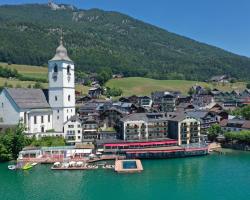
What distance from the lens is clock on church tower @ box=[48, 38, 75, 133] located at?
201 feet

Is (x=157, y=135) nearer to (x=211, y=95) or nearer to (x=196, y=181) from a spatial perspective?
(x=196, y=181)

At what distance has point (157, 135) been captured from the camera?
204 ft

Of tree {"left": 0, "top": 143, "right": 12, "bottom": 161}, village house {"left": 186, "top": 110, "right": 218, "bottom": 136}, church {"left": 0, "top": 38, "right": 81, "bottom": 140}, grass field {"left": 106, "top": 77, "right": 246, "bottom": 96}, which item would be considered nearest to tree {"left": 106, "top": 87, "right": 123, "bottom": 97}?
grass field {"left": 106, "top": 77, "right": 246, "bottom": 96}

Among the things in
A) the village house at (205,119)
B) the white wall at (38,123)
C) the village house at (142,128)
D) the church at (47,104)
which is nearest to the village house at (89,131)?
the church at (47,104)

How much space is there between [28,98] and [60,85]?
211 inches

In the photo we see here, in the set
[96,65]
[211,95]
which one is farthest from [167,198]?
[96,65]

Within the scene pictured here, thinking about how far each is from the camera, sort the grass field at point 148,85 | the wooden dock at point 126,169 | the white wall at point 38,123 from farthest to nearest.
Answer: the grass field at point 148,85 → the white wall at point 38,123 → the wooden dock at point 126,169

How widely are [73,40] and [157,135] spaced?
5639 inches

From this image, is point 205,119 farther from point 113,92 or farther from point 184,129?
point 113,92

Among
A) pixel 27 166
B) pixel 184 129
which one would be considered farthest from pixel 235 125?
pixel 27 166

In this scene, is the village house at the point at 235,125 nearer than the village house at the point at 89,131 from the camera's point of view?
No

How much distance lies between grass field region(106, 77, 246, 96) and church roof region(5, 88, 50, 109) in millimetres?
68912

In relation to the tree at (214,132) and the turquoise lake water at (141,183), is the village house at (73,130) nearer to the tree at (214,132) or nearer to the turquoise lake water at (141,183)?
the turquoise lake water at (141,183)

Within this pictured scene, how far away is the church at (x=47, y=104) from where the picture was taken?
5856 cm
